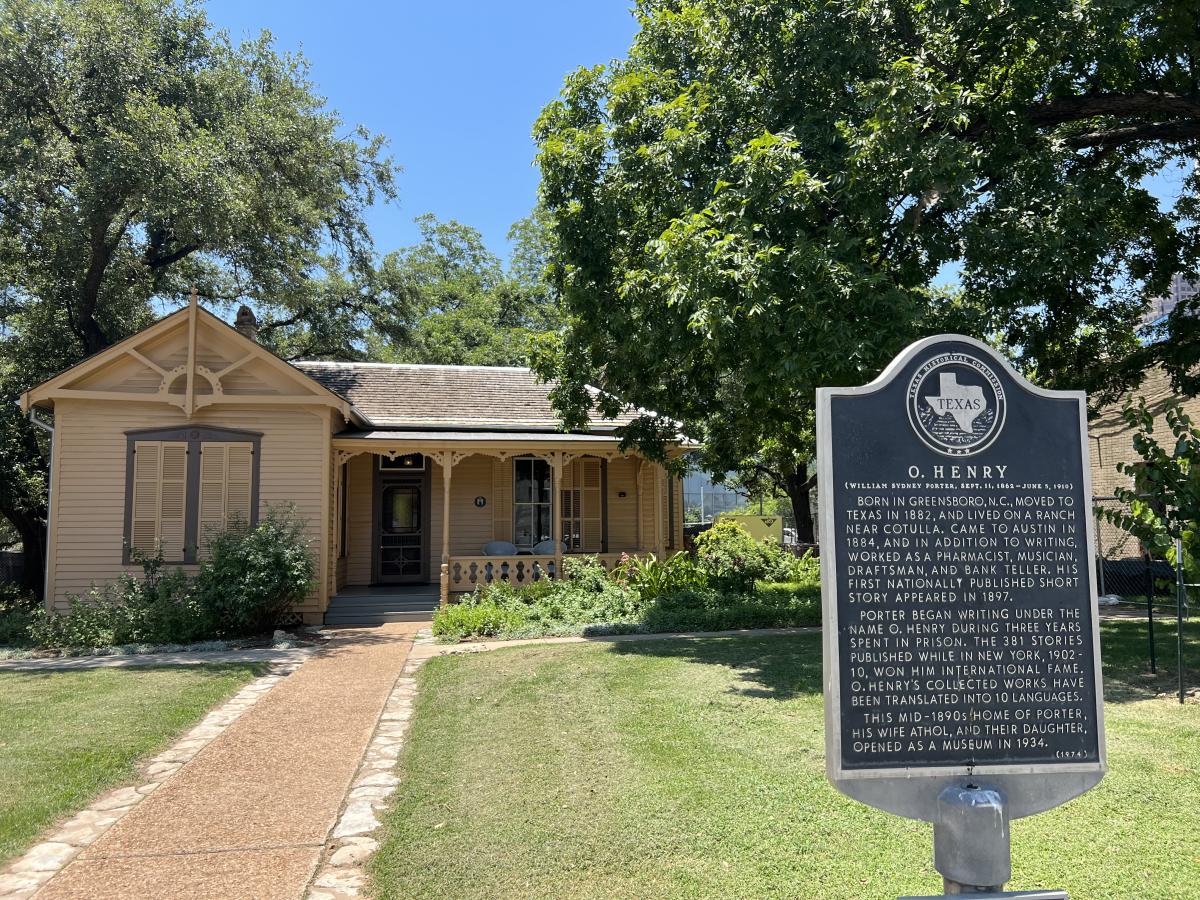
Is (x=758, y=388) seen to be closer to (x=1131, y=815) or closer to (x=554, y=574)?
(x=1131, y=815)

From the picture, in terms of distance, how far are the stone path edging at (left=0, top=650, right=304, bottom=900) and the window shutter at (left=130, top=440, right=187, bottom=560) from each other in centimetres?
665

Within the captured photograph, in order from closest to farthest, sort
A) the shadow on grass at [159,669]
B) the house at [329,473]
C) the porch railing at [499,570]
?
the shadow on grass at [159,669]
the house at [329,473]
the porch railing at [499,570]

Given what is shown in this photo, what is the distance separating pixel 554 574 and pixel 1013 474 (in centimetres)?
1357

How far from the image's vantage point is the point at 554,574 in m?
16.6

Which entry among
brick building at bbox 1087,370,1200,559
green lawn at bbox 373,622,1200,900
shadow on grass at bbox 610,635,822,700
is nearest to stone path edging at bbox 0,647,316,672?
green lawn at bbox 373,622,1200,900

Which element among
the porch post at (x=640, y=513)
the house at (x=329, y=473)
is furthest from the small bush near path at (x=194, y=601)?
the porch post at (x=640, y=513)

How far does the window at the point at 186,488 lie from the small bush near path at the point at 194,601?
0.56 meters

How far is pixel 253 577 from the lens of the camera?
13.1 m

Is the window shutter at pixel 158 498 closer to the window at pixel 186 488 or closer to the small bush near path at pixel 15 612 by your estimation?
the window at pixel 186 488

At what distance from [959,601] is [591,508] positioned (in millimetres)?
15681

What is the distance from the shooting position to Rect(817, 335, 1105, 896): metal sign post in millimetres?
3275

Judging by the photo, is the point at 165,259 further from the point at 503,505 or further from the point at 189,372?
the point at 503,505

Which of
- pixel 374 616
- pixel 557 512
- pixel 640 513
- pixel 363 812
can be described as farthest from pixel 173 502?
pixel 363 812

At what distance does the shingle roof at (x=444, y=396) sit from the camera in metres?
18.2
